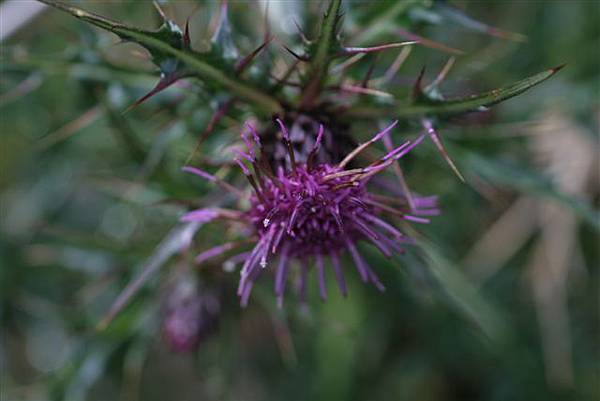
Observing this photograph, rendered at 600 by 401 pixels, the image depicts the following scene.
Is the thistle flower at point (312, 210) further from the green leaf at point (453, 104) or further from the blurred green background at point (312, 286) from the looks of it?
the blurred green background at point (312, 286)

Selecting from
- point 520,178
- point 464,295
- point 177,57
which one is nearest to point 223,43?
point 177,57

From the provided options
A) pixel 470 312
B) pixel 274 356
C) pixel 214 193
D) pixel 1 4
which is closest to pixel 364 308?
pixel 274 356

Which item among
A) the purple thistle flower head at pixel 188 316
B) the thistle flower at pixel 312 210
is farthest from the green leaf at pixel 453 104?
the purple thistle flower head at pixel 188 316

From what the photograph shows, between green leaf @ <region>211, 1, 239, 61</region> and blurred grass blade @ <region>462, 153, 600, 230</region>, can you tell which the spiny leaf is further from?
blurred grass blade @ <region>462, 153, 600, 230</region>

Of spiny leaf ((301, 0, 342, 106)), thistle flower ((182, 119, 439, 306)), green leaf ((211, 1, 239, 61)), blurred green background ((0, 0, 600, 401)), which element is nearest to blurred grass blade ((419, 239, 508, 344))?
blurred green background ((0, 0, 600, 401))

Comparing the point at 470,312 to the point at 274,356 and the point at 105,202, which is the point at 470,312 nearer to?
the point at 274,356
